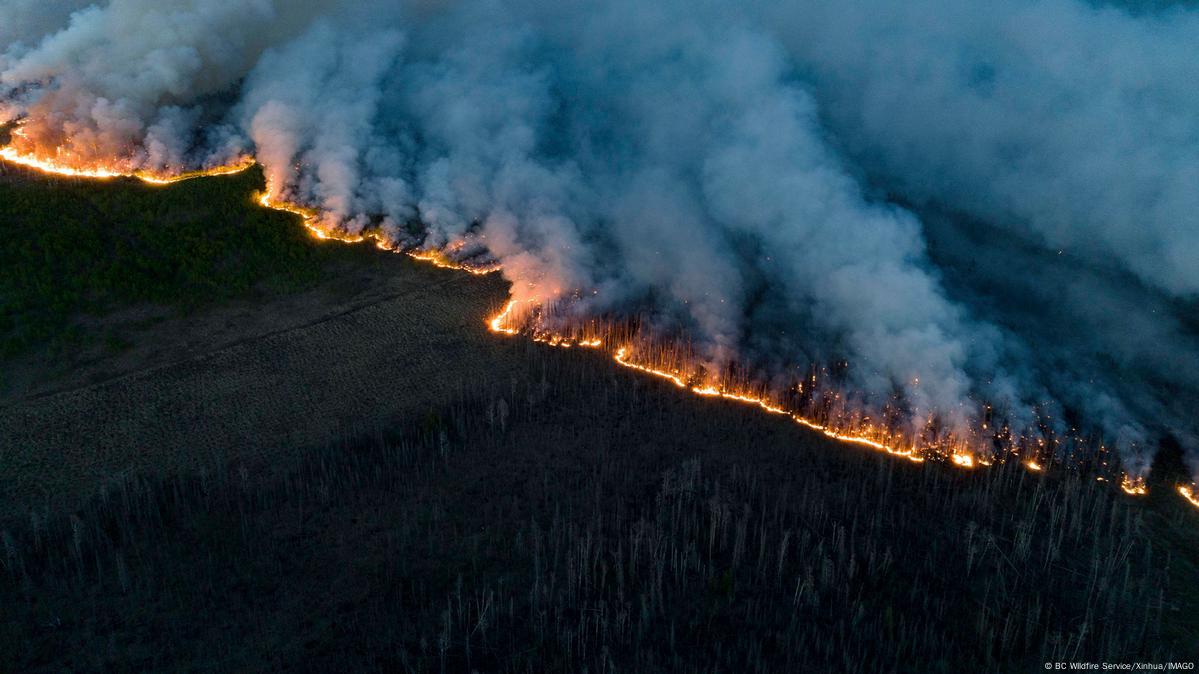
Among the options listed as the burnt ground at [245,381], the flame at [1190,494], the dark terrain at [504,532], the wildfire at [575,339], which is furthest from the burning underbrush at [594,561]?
the burnt ground at [245,381]

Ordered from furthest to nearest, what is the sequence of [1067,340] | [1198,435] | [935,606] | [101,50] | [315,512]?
[101,50] < [1067,340] < [1198,435] < [315,512] < [935,606]

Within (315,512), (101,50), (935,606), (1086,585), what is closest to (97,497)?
(315,512)

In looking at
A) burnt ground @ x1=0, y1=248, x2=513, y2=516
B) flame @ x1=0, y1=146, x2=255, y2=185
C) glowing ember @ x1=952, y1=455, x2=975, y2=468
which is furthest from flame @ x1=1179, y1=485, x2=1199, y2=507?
flame @ x1=0, y1=146, x2=255, y2=185

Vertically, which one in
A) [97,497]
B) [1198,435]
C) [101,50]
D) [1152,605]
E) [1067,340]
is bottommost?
[97,497]

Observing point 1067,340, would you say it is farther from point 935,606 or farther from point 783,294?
point 935,606

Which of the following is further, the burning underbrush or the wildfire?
the wildfire

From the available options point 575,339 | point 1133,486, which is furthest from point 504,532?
point 1133,486

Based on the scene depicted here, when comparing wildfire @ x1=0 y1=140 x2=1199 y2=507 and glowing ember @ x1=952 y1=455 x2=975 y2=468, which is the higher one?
wildfire @ x1=0 y1=140 x2=1199 y2=507

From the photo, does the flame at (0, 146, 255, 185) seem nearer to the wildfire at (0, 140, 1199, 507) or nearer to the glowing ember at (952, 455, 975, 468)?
the wildfire at (0, 140, 1199, 507)
